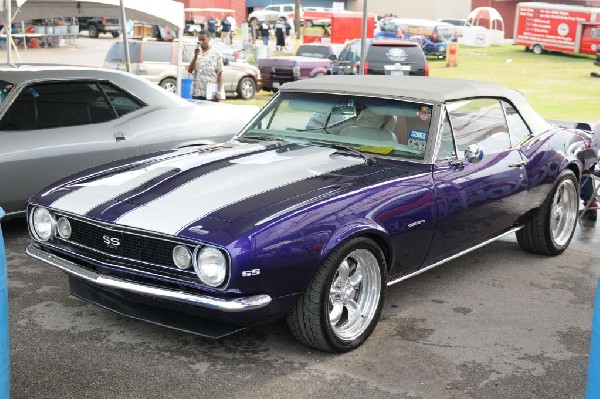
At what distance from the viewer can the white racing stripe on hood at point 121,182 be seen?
14.7 ft

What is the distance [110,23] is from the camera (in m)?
46.6

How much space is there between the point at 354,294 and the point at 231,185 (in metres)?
0.92

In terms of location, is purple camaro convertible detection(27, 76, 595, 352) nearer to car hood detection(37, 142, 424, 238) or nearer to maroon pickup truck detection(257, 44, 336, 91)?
car hood detection(37, 142, 424, 238)

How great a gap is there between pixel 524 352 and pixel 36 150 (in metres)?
4.07

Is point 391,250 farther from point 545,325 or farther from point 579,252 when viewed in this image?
point 579,252

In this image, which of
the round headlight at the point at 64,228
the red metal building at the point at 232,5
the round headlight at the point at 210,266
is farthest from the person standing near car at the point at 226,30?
the round headlight at the point at 210,266

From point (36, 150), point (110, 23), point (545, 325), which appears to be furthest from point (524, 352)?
point (110, 23)

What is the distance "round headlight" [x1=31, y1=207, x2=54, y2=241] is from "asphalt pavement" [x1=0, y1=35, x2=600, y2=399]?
523 millimetres

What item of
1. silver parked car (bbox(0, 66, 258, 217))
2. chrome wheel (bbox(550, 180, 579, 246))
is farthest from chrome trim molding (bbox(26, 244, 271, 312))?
chrome wheel (bbox(550, 180, 579, 246))

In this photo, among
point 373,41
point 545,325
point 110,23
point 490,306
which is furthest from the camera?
point 110,23

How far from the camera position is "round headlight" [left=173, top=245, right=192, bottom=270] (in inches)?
158

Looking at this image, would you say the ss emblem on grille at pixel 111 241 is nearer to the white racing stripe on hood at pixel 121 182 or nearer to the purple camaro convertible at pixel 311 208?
the purple camaro convertible at pixel 311 208

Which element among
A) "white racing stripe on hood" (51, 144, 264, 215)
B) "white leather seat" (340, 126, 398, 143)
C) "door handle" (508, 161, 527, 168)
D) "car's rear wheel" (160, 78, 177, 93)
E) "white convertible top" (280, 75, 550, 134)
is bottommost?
"car's rear wheel" (160, 78, 177, 93)

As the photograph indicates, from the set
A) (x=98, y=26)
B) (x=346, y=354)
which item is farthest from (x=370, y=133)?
(x=98, y=26)
